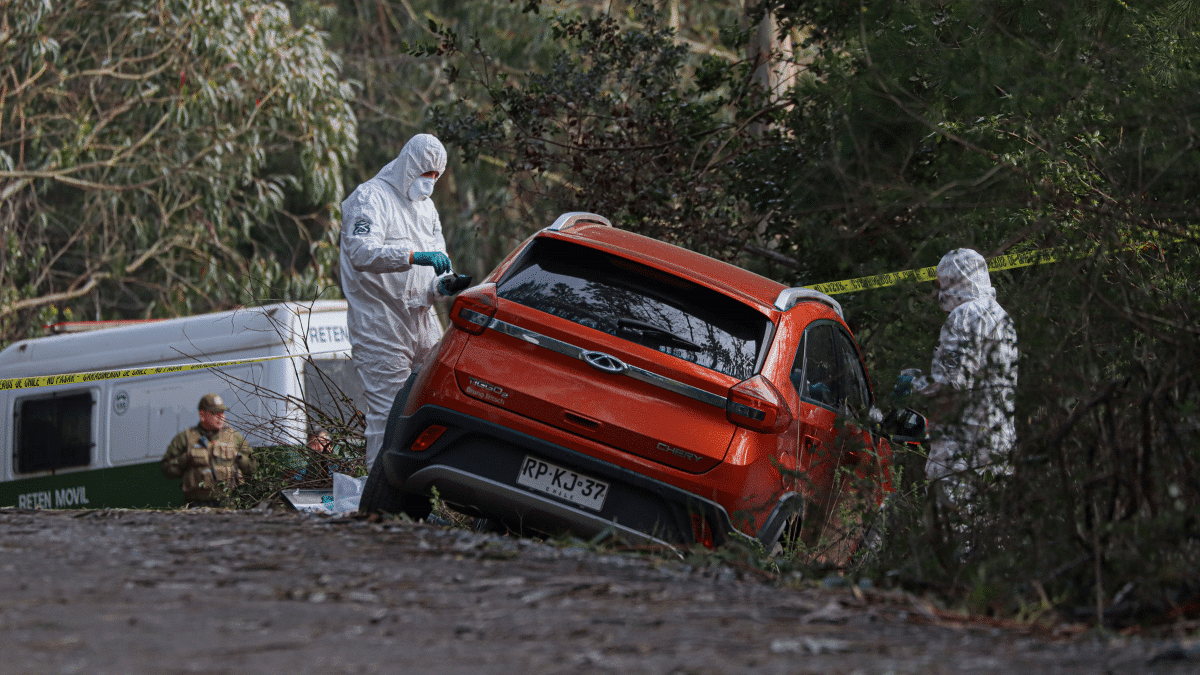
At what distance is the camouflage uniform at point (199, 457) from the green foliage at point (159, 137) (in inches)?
336

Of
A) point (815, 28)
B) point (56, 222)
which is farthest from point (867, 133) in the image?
point (56, 222)

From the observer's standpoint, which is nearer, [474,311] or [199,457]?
[474,311]

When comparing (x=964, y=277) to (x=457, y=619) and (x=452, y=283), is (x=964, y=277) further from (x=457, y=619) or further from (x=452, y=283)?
(x=457, y=619)

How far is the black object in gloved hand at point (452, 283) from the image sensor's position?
23.5 feet

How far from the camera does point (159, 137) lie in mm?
21188

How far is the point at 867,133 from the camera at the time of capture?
9.34 metres

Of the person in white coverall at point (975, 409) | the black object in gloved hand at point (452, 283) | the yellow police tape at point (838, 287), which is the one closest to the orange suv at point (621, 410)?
the person in white coverall at point (975, 409)

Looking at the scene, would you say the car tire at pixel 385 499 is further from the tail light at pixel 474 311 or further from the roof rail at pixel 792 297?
the roof rail at pixel 792 297

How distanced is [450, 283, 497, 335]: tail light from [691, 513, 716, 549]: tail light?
124 cm

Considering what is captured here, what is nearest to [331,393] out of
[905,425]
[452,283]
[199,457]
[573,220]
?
[452,283]

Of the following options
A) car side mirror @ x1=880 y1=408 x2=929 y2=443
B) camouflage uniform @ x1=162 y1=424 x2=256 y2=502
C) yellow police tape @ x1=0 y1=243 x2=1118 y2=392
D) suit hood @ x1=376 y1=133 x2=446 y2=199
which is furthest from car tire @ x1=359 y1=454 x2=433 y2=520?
camouflage uniform @ x1=162 y1=424 x2=256 y2=502

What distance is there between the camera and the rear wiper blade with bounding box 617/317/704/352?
18.9ft

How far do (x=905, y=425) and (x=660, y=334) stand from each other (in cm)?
121

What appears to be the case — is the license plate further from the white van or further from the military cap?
the military cap
